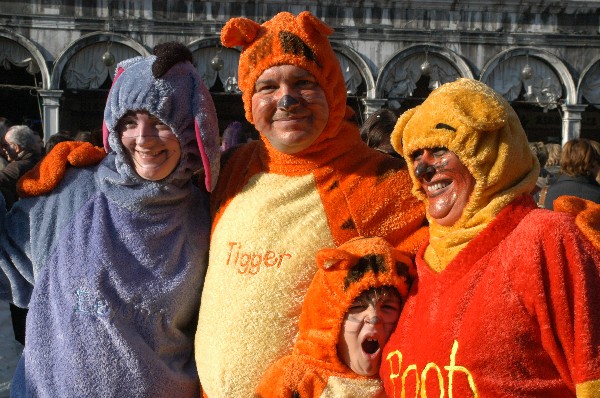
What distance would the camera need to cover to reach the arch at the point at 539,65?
11.1m

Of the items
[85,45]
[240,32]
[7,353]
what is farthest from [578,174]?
[85,45]

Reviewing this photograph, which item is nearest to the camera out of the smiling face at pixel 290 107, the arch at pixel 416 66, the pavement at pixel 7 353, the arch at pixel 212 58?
the smiling face at pixel 290 107

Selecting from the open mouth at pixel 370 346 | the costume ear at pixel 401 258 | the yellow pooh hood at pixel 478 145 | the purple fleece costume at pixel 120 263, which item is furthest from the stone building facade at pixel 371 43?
the yellow pooh hood at pixel 478 145

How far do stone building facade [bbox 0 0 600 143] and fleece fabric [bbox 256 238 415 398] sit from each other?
29.5 ft

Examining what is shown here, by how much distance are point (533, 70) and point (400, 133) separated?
1012 cm

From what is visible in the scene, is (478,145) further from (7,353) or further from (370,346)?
(7,353)

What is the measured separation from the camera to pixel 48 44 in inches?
420

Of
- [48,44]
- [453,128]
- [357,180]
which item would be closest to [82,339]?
[357,180]

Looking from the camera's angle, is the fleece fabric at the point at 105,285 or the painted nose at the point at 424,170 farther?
the fleece fabric at the point at 105,285

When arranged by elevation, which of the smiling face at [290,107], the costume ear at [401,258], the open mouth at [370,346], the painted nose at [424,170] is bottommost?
the open mouth at [370,346]

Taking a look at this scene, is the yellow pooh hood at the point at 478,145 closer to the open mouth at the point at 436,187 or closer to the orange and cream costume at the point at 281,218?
the open mouth at the point at 436,187

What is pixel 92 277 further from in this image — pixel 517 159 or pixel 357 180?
pixel 517 159

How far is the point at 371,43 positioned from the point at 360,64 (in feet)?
1.19

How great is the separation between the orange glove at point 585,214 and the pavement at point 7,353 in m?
3.84
